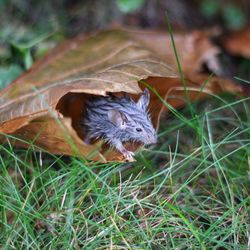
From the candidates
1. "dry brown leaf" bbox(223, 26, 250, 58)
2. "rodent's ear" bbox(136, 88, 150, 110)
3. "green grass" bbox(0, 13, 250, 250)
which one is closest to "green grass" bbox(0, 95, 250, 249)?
"green grass" bbox(0, 13, 250, 250)

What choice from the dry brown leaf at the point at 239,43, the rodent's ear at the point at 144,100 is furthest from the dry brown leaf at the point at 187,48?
the rodent's ear at the point at 144,100

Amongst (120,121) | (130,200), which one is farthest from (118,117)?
(130,200)

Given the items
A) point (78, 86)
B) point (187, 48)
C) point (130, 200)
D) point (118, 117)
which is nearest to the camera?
point (130, 200)

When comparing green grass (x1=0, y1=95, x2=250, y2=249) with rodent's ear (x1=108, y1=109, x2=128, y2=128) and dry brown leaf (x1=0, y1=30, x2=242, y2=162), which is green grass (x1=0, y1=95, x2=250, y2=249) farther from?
rodent's ear (x1=108, y1=109, x2=128, y2=128)

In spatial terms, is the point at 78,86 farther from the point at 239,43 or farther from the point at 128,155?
the point at 239,43

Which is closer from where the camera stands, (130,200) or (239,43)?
(130,200)

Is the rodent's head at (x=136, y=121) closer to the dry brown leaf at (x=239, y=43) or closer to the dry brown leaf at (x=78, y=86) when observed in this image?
the dry brown leaf at (x=78, y=86)
